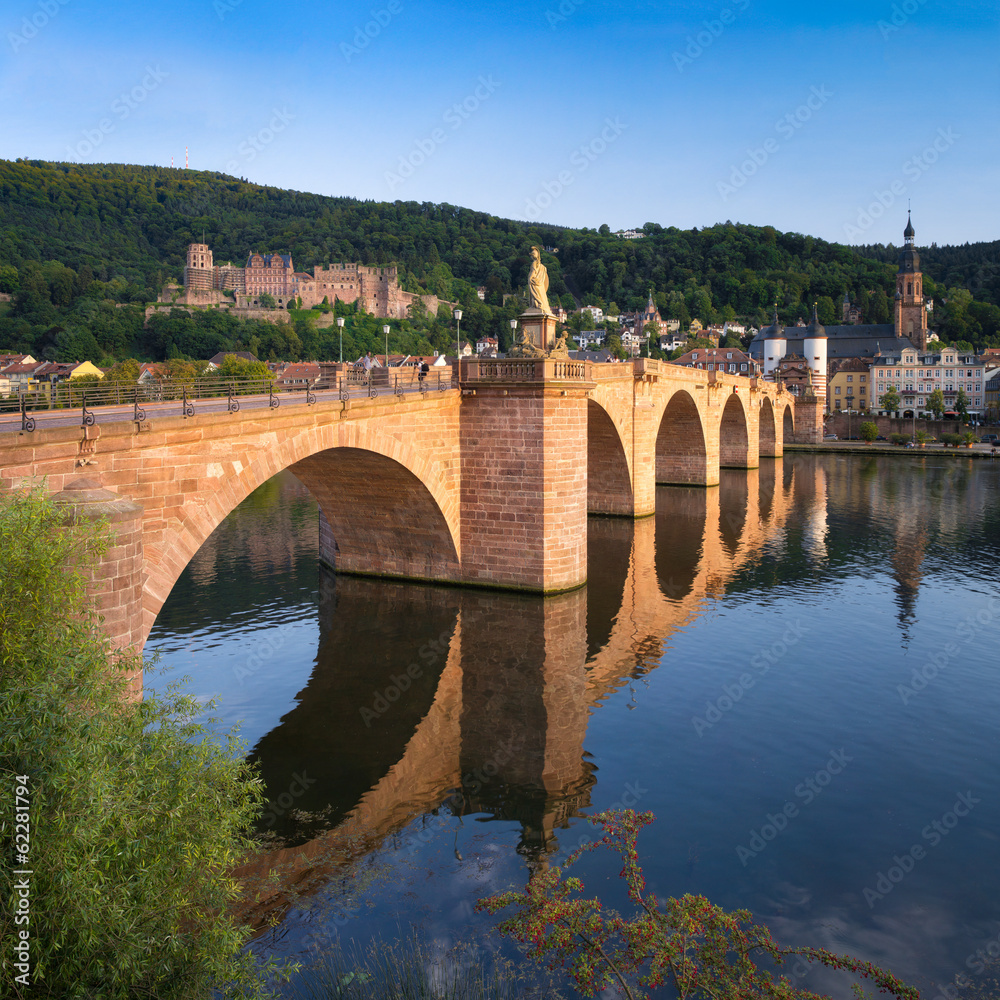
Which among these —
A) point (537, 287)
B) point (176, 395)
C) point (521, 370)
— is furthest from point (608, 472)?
point (176, 395)

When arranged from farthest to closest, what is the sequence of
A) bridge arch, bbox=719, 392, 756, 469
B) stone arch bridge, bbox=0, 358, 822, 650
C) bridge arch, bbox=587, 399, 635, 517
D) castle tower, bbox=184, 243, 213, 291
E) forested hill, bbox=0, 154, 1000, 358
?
castle tower, bbox=184, 243, 213, 291 < forested hill, bbox=0, 154, 1000, 358 < bridge arch, bbox=719, 392, 756, 469 < bridge arch, bbox=587, 399, 635, 517 < stone arch bridge, bbox=0, 358, 822, 650

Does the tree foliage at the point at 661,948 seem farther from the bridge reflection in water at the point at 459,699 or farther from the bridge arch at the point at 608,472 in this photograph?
the bridge arch at the point at 608,472

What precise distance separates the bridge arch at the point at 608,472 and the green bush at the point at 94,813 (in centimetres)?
2880

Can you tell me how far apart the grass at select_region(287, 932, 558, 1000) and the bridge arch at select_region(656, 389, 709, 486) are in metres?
41.9

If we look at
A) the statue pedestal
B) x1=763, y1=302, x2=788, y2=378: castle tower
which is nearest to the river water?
the statue pedestal

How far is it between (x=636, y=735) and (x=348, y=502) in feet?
40.0

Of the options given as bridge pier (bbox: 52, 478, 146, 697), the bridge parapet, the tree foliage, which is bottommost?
the tree foliage

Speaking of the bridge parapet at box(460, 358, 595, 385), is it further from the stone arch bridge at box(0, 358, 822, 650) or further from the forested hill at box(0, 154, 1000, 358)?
the forested hill at box(0, 154, 1000, 358)

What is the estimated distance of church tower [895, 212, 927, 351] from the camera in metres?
130

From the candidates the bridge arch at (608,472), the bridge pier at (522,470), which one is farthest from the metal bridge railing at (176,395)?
the bridge arch at (608,472)

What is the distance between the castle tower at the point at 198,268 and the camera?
151m

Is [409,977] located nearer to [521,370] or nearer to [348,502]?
[348,502]

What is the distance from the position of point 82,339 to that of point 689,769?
357 feet

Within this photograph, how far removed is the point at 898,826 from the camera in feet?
41.6
